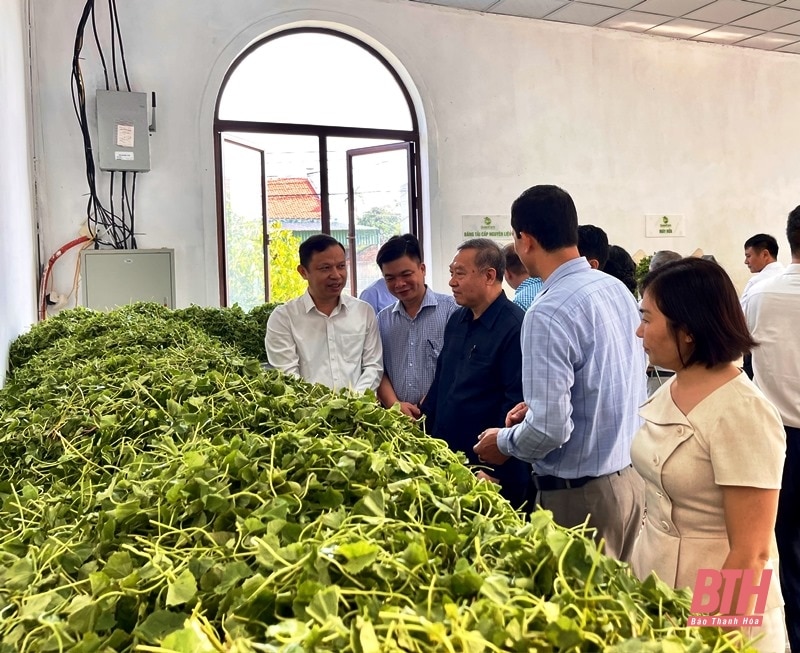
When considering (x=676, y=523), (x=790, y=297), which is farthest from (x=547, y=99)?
(x=676, y=523)

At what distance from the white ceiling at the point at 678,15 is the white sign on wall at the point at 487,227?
6.06 feet

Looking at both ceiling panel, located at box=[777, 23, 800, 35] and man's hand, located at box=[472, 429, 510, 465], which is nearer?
man's hand, located at box=[472, 429, 510, 465]

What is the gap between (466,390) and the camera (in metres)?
2.27

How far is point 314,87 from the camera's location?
562 cm

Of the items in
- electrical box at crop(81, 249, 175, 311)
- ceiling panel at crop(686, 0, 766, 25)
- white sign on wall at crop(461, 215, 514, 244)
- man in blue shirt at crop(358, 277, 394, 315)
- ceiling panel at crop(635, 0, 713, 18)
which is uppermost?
ceiling panel at crop(686, 0, 766, 25)

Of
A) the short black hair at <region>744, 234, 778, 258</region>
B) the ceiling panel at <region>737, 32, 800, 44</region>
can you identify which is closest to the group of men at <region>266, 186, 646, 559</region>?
the short black hair at <region>744, 234, 778, 258</region>

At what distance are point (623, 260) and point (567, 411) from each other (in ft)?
5.95

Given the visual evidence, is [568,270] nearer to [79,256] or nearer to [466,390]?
[466,390]

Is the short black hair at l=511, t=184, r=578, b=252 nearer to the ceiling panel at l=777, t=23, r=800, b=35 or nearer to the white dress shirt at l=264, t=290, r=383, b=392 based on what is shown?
the white dress shirt at l=264, t=290, r=383, b=392

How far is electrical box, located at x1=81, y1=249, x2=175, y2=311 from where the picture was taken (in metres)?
4.50

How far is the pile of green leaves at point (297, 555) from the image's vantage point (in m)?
0.55

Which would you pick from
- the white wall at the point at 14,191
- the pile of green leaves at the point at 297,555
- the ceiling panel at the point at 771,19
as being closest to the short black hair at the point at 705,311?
the pile of green leaves at the point at 297,555

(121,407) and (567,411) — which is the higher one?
(121,407)

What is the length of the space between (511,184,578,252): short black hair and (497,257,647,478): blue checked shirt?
8 cm
